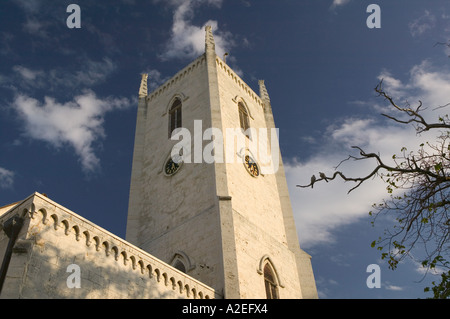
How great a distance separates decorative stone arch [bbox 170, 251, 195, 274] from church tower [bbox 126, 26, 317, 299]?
5 centimetres

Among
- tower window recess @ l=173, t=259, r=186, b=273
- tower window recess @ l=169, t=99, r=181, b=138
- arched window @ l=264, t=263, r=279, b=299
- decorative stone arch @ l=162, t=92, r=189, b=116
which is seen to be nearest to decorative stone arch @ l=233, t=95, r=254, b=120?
decorative stone arch @ l=162, t=92, r=189, b=116

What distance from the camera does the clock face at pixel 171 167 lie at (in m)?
23.2

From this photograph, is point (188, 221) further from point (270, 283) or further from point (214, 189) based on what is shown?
point (270, 283)

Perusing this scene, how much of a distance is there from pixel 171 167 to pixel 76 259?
1238 centimetres

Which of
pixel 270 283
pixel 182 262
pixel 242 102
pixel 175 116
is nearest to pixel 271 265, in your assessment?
pixel 270 283

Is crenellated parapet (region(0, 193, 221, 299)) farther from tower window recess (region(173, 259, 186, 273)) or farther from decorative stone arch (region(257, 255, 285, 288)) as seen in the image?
decorative stone arch (region(257, 255, 285, 288))

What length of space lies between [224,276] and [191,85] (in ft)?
47.7

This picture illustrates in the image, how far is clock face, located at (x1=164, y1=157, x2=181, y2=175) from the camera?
23.2 meters

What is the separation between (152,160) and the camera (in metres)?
25.8

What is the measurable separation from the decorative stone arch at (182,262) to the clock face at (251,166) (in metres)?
6.72

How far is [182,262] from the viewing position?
18.8 m

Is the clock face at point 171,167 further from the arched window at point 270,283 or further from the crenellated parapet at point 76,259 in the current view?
the crenellated parapet at point 76,259
